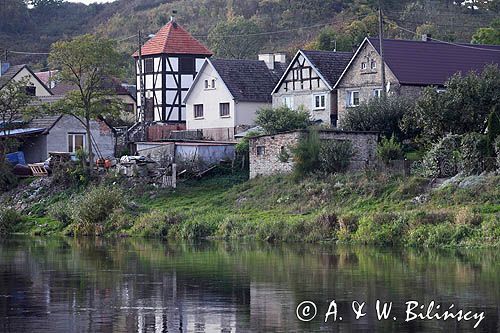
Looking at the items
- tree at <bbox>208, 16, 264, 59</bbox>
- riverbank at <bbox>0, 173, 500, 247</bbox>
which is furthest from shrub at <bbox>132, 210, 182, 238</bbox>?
tree at <bbox>208, 16, 264, 59</bbox>

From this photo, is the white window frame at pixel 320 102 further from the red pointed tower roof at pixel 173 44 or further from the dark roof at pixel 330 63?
the red pointed tower roof at pixel 173 44

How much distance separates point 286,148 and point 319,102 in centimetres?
1287

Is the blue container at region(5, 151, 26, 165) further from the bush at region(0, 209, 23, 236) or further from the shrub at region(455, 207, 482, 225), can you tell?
the shrub at region(455, 207, 482, 225)

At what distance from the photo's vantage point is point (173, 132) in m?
71.2

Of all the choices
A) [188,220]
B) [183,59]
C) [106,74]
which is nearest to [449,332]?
[188,220]

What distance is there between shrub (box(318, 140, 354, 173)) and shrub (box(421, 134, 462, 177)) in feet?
14.7

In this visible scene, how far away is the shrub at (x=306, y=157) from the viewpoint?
53.5 m

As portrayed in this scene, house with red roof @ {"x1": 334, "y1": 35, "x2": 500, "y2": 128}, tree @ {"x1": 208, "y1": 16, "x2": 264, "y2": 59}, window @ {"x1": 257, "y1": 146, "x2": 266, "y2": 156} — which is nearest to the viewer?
window @ {"x1": 257, "y1": 146, "x2": 266, "y2": 156}

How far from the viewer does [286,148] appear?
56156 millimetres

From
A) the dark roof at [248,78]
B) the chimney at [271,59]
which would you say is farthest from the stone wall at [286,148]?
the chimney at [271,59]

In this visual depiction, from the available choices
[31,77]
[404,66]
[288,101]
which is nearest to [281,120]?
[404,66]

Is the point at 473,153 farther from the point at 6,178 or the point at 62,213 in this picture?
the point at 6,178

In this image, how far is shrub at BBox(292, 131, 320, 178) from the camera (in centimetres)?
5350

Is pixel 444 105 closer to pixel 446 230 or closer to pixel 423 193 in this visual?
pixel 423 193
